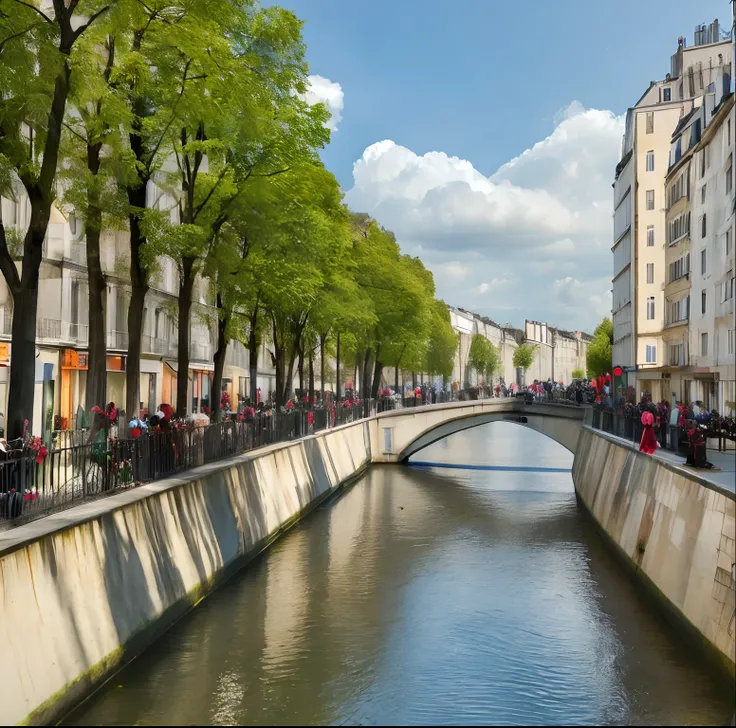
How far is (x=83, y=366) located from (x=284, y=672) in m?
29.7

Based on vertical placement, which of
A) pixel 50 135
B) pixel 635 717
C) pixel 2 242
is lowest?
pixel 635 717

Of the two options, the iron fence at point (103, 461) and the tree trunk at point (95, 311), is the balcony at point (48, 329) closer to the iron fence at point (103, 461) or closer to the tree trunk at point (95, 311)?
the iron fence at point (103, 461)

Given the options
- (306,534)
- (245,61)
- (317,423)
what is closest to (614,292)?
(317,423)

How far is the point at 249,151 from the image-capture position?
28.4 meters

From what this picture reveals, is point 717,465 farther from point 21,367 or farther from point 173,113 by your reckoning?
point 21,367

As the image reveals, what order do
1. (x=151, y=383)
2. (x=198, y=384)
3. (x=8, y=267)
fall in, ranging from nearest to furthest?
(x=8, y=267) < (x=151, y=383) < (x=198, y=384)

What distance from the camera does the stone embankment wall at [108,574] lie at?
12.2 m

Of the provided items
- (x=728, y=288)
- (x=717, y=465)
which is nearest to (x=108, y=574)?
(x=717, y=465)

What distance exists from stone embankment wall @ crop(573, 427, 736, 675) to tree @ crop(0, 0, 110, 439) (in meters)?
11.4

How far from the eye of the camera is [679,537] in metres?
20.3

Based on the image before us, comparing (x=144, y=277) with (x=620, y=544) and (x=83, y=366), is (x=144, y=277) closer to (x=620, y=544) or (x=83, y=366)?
(x=620, y=544)

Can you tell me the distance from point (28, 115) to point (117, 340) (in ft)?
105

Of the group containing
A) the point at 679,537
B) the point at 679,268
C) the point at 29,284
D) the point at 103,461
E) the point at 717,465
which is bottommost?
the point at 679,537

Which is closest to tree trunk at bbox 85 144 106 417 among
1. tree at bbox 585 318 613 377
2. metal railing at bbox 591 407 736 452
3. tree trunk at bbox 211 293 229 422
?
tree trunk at bbox 211 293 229 422
